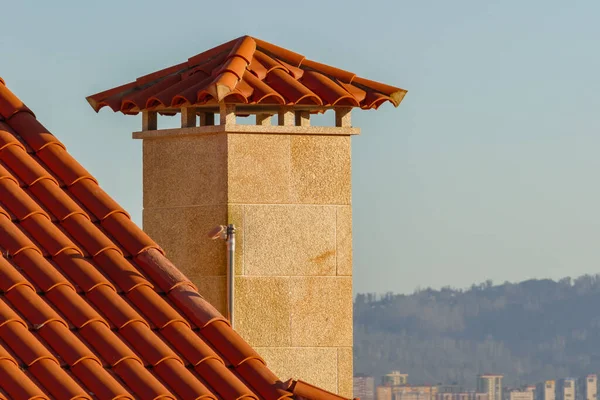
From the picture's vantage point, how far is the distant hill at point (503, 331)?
86.9 m

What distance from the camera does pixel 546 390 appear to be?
289ft

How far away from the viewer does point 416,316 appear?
298 feet

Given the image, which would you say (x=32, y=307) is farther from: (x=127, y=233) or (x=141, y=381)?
(x=127, y=233)

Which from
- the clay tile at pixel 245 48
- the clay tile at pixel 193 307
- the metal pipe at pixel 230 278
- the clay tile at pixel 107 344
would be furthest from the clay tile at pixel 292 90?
the clay tile at pixel 107 344

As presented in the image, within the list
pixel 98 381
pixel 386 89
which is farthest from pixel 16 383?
pixel 386 89

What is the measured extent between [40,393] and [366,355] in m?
63.8

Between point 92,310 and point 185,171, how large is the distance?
2543mm

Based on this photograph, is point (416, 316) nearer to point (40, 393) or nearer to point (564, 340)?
point (564, 340)

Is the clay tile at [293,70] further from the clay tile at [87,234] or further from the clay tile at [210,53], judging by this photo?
the clay tile at [87,234]

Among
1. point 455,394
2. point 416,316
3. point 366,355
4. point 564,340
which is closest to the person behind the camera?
point 366,355

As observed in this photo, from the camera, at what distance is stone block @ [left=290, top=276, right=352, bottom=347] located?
1104 cm

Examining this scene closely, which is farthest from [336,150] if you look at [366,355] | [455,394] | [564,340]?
[564,340]

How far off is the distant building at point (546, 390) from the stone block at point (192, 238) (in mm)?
75092

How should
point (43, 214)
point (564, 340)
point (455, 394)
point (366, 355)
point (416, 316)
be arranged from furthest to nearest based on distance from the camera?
point (564, 340)
point (416, 316)
point (455, 394)
point (366, 355)
point (43, 214)
